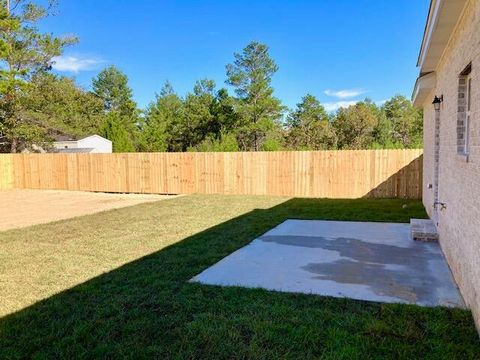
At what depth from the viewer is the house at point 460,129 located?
10.5 feet

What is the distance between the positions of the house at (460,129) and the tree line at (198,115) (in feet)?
40.6

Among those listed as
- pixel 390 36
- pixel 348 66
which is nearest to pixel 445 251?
pixel 390 36

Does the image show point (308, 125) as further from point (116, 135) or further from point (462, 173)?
point (462, 173)

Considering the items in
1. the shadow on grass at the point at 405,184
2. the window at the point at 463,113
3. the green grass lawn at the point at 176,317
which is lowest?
the green grass lawn at the point at 176,317

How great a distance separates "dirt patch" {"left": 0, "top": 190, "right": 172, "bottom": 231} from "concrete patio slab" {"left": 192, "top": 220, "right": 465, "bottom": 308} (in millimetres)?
6057

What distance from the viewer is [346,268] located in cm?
463

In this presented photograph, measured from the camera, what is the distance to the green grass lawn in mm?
2732

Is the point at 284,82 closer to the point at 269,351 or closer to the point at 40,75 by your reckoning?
the point at 40,75

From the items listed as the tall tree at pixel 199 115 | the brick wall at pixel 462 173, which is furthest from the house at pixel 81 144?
the brick wall at pixel 462 173

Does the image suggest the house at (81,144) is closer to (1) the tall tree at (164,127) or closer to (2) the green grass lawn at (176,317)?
(1) the tall tree at (164,127)

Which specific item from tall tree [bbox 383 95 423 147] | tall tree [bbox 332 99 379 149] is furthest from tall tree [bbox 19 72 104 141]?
tall tree [bbox 383 95 423 147]

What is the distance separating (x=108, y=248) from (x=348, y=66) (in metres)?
27.0

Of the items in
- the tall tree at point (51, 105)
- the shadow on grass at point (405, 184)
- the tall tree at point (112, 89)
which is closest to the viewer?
the shadow on grass at point (405, 184)

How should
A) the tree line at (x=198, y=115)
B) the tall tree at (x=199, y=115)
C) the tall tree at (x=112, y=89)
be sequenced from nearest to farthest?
the tree line at (x=198, y=115) < the tall tree at (x=199, y=115) < the tall tree at (x=112, y=89)
